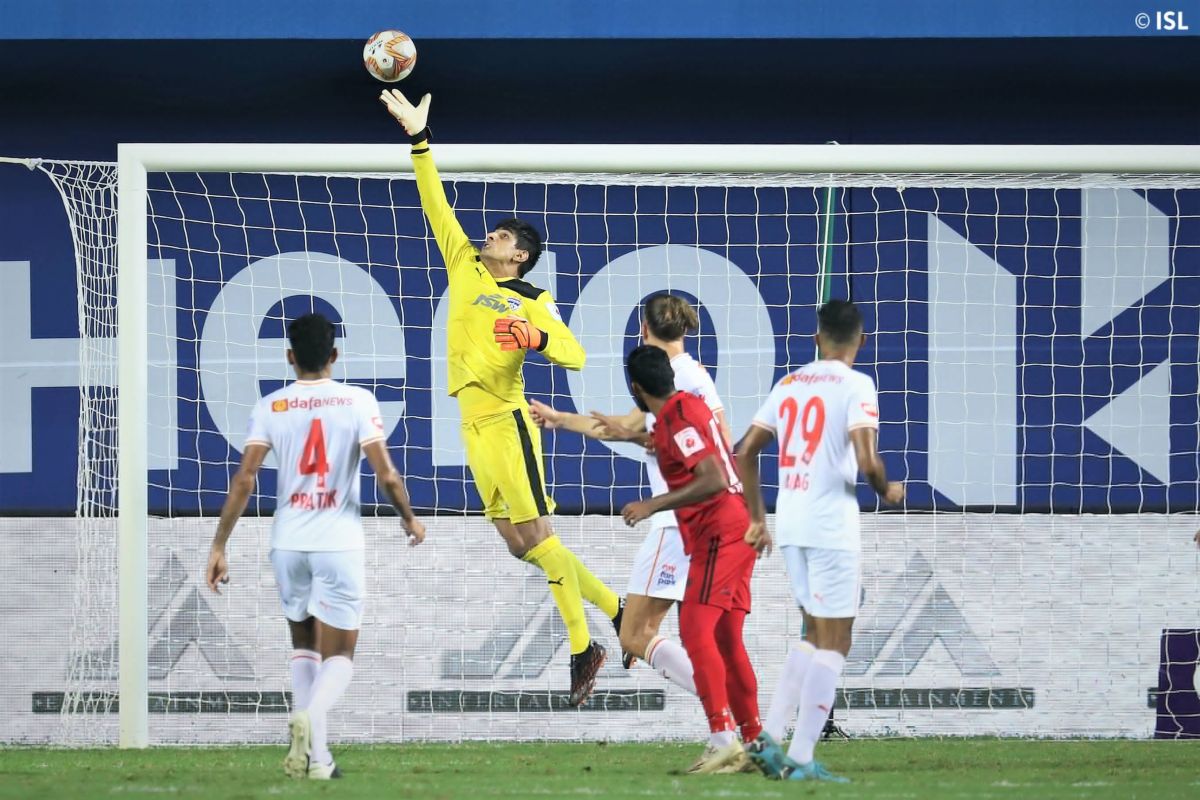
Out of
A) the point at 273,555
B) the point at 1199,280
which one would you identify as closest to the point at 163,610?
the point at 273,555

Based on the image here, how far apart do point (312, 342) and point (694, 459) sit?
4.94 ft

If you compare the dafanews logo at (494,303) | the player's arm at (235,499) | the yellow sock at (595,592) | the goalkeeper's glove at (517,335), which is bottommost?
the yellow sock at (595,592)

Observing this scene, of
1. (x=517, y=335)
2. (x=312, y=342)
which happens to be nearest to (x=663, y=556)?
(x=517, y=335)

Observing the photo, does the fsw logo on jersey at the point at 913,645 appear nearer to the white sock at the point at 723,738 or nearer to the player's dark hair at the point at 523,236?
the player's dark hair at the point at 523,236

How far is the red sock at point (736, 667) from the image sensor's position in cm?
640

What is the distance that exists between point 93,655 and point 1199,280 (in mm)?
7038

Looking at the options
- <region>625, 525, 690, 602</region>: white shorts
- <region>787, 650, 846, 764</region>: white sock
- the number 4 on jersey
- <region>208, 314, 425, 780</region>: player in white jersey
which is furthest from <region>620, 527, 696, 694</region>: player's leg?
the number 4 on jersey

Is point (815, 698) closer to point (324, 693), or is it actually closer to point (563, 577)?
point (324, 693)

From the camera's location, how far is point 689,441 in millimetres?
6008

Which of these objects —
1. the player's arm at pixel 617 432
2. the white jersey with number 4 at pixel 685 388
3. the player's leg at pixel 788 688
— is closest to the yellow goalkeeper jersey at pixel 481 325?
the white jersey with number 4 at pixel 685 388

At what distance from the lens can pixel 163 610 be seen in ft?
30.7

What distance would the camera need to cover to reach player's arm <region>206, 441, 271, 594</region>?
234 inches

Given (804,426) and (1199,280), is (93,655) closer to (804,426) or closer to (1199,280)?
(804,426)

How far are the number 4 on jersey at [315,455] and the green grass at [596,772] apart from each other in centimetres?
115
